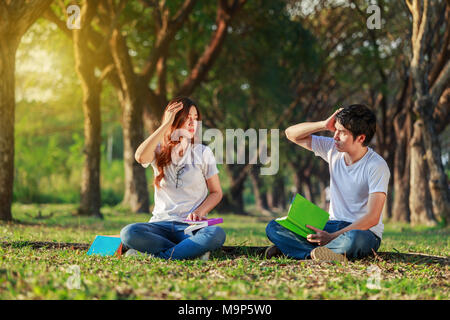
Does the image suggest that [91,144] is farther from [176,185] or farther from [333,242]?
[333,242]

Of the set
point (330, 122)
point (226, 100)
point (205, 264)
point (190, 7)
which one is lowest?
point (205, 264)

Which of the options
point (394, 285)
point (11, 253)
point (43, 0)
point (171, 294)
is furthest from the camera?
point (43, 0)

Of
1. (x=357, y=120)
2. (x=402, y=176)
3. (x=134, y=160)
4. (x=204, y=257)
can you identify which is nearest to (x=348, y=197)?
(x=357, y=120)

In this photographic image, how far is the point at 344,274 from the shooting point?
4734 millimetres

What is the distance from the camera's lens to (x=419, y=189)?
557 inches

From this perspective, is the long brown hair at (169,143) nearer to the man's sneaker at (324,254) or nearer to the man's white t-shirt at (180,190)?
the man's white t-shirt at (180,190)

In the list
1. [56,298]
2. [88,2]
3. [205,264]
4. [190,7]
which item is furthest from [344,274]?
[190,7]

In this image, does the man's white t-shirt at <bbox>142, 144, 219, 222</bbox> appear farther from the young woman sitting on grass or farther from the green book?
the green book

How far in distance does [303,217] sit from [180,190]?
4.29 ft

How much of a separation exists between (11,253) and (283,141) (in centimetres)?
1791

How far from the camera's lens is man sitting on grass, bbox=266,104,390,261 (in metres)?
5.39

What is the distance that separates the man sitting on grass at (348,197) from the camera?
5.39 meters

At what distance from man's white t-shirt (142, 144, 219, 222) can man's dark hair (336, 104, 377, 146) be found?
159cm
